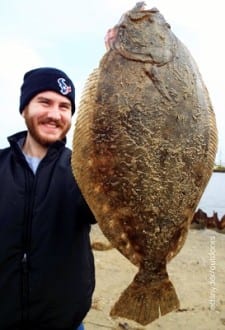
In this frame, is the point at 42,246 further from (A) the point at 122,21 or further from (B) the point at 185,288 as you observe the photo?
(B) the point at 185,288

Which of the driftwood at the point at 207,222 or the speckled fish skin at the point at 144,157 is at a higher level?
the speckled fish skin at the point at 144,157

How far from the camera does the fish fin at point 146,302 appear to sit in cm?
273

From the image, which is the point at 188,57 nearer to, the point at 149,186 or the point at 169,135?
the point at 169,135

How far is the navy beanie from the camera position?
3.54 metres

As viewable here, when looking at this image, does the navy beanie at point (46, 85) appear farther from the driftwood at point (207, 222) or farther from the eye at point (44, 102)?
the driftwood at point (207, 222)

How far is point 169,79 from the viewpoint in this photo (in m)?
2.79

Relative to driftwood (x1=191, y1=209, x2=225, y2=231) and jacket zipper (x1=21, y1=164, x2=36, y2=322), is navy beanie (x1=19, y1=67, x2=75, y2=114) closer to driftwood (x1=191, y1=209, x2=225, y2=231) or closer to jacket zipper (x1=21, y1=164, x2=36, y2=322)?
jacket zipper (x1=21, y1=164, x2=36, y2=322)

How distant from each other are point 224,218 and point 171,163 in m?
11.5

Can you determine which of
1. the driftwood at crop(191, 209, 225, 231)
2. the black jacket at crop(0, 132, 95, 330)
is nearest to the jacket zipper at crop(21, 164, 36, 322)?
the black jacket at crop(0, 132, 95, 330)

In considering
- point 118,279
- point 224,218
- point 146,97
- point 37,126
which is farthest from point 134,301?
point 224,218

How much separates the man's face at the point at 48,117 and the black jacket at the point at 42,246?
0.14 meters

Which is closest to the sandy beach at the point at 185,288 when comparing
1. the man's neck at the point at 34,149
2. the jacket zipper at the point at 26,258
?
the jacket zipper at the point at 26,258

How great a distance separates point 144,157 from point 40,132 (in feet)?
3.68

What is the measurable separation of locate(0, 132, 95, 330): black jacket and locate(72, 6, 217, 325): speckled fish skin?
25.4 inches
